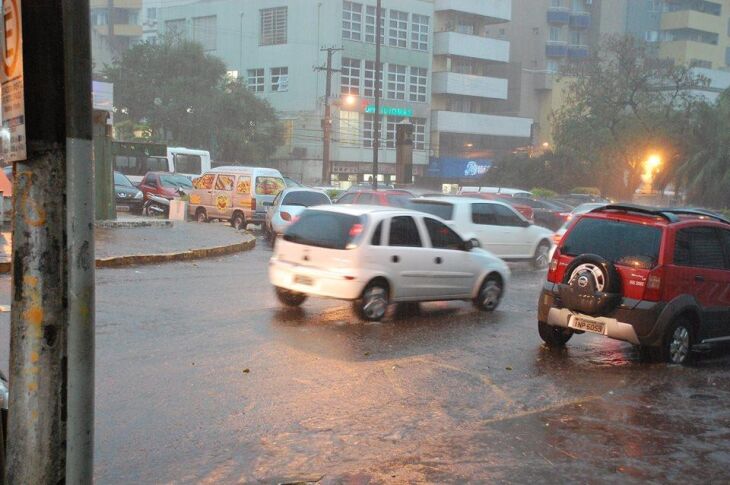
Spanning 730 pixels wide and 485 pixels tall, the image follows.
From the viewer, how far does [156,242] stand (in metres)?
19.6

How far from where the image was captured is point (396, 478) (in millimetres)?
5602

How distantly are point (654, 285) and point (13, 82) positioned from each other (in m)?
7.43

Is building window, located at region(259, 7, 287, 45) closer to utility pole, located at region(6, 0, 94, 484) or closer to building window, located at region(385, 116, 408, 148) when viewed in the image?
building window, located at region(385, 116, 408, 148)

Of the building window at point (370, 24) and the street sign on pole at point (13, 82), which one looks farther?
the building window at point (370, 24)

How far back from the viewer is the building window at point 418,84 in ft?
237

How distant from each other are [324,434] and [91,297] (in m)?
3.23

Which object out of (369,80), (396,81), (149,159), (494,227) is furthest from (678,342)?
(396,81)

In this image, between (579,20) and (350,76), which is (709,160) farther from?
(579,20)

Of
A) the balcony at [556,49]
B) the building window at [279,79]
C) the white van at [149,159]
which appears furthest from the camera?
the balcony at [556,49]

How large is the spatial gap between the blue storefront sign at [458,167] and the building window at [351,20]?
13.1m

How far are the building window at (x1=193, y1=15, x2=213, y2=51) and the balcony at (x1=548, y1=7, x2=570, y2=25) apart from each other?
35931mm

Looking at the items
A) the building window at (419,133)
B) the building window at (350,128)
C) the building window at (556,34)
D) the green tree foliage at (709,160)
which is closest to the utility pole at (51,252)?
the green tree foliage at (709,160)

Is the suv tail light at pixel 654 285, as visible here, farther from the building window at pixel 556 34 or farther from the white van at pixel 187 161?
the building window at pixel 556 34

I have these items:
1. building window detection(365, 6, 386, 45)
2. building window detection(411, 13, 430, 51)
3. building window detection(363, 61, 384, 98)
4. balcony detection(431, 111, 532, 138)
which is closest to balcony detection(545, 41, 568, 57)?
balcony detection(431, 111, 532, 138)
